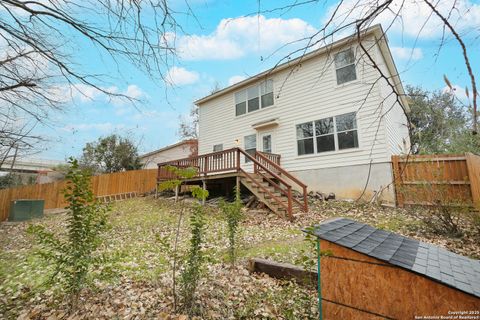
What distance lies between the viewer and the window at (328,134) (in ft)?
29.6

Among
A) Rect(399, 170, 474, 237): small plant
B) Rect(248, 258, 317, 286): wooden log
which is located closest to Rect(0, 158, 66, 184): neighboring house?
Rect(248, 258, 317, 286): wooden log

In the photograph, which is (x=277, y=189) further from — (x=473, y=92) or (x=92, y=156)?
(x=92, y=156)

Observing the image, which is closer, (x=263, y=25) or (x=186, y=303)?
(x=263, y=25)

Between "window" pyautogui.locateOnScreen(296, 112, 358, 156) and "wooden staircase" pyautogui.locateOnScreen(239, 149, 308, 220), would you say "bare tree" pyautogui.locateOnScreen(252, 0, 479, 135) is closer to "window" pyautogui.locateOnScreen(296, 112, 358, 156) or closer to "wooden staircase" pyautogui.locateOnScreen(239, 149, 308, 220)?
"wooden staircase" pyautogui.locateOnScreen(239, 149, 308, 220)

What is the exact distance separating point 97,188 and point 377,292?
16.3m

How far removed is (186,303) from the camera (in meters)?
2.56

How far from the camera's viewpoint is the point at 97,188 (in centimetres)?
1450

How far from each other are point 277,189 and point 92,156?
19.0 metres

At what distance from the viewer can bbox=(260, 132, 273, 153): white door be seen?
11.3 meters

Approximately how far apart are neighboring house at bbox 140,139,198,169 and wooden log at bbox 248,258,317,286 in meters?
16.7

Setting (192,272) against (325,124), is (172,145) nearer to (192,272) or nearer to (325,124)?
(325,124)

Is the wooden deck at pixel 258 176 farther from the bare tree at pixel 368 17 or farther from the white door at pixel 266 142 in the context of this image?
the bare tree at pixel 368 17

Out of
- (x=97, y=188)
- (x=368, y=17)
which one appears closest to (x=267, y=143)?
(x=368, y=17)

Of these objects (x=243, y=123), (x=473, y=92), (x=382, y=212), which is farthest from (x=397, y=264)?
(x=243, y=123)
